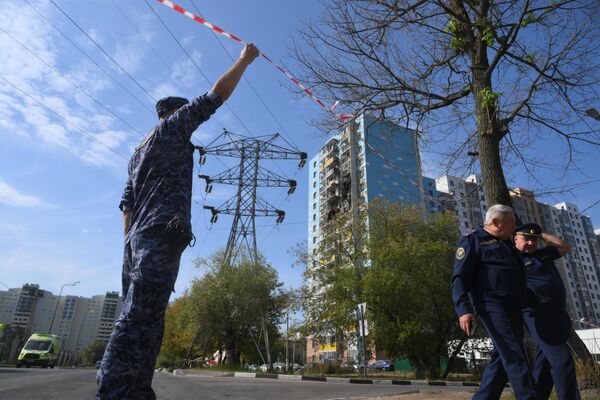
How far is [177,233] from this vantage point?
2.09m

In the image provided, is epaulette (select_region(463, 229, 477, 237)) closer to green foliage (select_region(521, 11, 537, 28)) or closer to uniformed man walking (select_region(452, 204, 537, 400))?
uniformed man walking (select_region(452, 204, 537, 400))

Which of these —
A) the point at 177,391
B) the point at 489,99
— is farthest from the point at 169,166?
the point at 177,391

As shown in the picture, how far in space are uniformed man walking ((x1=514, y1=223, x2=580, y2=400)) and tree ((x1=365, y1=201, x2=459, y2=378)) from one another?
15.1 m

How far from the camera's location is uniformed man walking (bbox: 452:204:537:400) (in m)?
2.82

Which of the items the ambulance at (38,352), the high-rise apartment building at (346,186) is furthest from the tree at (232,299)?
the ambulance at (38,352)

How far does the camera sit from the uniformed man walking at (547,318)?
10.6ft

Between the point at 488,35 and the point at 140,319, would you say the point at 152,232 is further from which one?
the point at 488,35

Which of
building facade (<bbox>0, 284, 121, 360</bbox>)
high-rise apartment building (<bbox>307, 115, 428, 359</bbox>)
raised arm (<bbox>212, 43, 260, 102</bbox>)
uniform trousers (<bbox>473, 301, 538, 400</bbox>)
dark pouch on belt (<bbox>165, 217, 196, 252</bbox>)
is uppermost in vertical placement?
high-rise apartment building (<bbox>307, 115, 428, 359</bbox>)

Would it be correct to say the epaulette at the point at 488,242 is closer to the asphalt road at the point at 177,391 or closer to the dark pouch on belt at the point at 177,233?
the dark pouch on belt at the point at 177,233

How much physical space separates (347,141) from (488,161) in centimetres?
363

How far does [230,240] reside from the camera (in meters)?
29.5

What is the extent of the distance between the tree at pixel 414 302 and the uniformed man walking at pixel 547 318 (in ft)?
49.6

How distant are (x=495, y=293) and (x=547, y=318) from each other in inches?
34.2

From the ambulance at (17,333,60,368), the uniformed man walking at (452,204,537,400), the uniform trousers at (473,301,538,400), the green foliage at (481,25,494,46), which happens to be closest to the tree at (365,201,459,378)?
the green foliage at (481,25,494,46)
